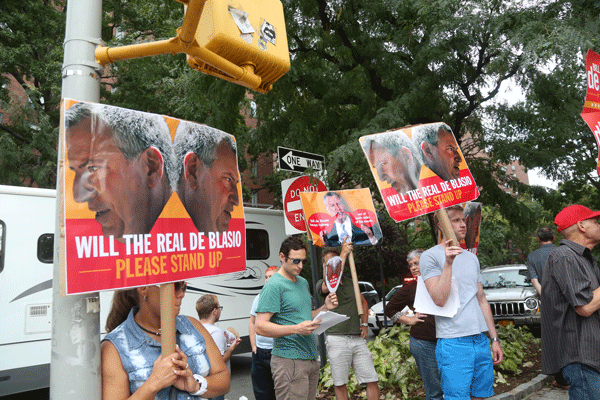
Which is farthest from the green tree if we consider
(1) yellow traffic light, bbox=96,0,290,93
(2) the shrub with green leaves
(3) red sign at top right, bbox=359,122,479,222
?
(1) yellow traffic light, bbox=96,0,290,93

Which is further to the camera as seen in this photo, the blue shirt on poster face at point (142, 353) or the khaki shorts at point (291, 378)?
the khaki shorts at point (291, 378)

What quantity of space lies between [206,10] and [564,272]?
2844mm

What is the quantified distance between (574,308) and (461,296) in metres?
0.82

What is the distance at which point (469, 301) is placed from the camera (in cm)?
388

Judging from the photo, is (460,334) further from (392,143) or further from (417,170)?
(392,143)

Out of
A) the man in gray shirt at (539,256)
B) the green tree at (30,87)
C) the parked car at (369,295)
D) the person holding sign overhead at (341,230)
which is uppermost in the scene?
the green tree at (30,87)

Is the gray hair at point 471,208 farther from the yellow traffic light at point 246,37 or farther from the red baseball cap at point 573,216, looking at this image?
the yellow traffic light at point 246,37

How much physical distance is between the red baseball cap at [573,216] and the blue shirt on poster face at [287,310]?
2071mm

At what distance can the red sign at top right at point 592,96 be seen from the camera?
15.1 ft

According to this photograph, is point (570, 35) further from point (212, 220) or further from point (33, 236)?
point (33, 236)

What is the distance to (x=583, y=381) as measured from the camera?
3.25 m

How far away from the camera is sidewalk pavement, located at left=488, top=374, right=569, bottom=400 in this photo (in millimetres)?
6070

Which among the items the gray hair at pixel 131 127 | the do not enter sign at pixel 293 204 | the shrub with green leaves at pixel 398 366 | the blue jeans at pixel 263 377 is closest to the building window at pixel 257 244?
the shrub with green leaves at pixel 398 366

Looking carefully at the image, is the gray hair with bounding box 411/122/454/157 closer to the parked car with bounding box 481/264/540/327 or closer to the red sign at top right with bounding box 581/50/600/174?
the red sign at top right with bounding box 581/50/600/174
